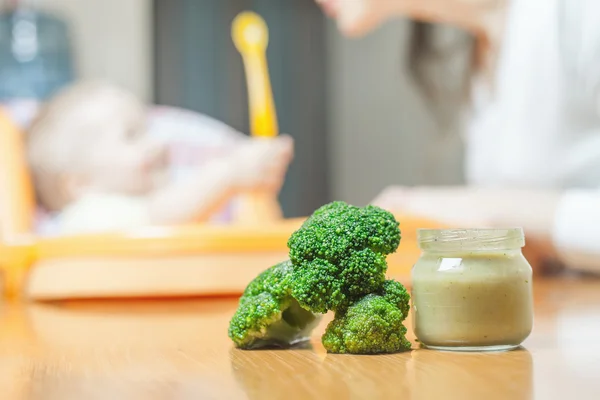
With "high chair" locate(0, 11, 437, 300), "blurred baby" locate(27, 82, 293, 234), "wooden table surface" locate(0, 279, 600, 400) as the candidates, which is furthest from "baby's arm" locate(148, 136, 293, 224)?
"wooden table surface" locate(0, 279, 600, 400)

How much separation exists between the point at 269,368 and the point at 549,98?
50.4 inches

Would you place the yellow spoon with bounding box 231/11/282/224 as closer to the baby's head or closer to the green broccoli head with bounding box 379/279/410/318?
the baby's head

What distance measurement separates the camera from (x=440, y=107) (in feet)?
7.39

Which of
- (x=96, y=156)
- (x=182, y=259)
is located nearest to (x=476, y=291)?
(x=182, y=259)

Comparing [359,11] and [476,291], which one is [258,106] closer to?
[359,11]

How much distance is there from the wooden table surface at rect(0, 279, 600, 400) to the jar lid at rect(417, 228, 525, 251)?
8 centimetres

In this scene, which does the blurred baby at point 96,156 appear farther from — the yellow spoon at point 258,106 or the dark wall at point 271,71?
the dark wall at point 271,71

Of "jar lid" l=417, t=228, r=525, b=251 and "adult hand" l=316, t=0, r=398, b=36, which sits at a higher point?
"adult hand" l=316, t=0, r=398, b=36

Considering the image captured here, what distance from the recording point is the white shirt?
58.8 inches

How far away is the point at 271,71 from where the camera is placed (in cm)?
263

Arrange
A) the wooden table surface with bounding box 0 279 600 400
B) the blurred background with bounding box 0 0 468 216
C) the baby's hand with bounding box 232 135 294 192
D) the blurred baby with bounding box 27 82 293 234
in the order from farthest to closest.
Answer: the blurred background with bounding box 0 0 468 216 < the blurred baby with bounding box 27 82 293 234 < the baby's hand with bounding box 232 135 294 192 < the wooden table surface with bounding box 0 279 600 400

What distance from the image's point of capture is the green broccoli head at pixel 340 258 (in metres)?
0.53

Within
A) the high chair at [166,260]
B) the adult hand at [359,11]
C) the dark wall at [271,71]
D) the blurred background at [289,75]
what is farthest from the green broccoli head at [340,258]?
the dark wall at [271,71]

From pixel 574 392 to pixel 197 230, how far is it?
0.72 metres
